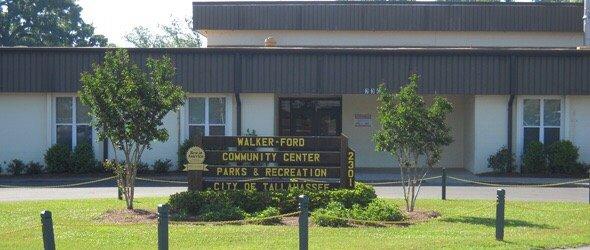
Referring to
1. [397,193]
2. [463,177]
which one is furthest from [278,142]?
[463,177]

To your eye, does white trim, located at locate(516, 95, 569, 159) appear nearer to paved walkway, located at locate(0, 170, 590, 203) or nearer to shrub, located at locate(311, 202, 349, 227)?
paved walkway, located at locate(0, 170, 590, 203)

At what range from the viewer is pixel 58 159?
87.2 feet

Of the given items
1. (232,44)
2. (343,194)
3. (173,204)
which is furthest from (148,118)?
(232,44)

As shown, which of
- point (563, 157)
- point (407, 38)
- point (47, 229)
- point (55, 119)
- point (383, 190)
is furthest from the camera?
point (407, 38)

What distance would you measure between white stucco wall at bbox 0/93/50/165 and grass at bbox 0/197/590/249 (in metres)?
Result: 10.3

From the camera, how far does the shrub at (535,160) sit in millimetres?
26312

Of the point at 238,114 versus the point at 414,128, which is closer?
the point at 414,128

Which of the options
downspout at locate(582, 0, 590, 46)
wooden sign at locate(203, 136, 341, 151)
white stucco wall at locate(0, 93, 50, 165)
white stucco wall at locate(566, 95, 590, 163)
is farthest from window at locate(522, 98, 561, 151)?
white stucco wall at locate(0, 93, 50, 165)

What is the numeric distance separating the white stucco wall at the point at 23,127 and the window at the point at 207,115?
4735mm

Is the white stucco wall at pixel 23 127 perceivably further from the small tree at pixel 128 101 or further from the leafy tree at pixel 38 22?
the leafy tree at pixel 38 22

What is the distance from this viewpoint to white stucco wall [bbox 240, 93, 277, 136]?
27359 millimetres

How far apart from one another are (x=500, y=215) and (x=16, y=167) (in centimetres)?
1839

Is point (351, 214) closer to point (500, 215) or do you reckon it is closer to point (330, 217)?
point (330, 217)

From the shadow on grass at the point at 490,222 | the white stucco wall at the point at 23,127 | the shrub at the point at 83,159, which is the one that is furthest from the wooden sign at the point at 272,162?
the white stucco wall at the point at 23,127
